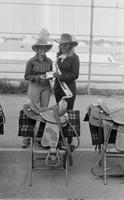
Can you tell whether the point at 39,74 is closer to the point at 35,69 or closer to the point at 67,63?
the point at 35,69

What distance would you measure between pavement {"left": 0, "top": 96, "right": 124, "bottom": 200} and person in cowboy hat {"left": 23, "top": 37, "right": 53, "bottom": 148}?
41 centimetres

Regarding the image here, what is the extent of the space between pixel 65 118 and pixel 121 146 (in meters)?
0.71

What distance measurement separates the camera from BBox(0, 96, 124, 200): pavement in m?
4.34

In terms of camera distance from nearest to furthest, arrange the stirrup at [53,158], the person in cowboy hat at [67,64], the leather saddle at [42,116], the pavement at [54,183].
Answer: the pavement at [54,183], the stirrup at [53,158], the leather saddle at [42,116], the person in cowboy hat at [67,64]

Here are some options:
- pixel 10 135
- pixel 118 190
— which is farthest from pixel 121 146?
pixel 10 135

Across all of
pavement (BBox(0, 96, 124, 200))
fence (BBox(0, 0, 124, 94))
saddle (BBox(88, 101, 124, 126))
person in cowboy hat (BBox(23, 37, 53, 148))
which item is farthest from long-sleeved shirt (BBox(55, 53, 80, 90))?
fence (BBox(0, 0, 124, 94))

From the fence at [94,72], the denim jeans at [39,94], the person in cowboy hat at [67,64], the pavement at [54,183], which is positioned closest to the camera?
the pavement at [54,183]

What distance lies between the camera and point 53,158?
468 centimetres

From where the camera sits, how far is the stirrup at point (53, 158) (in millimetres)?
4648

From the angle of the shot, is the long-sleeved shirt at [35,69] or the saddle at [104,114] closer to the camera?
the saddle at [104,114]

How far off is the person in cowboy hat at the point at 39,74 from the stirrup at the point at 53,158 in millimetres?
992

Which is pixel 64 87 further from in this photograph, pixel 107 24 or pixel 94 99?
pixel 107 24

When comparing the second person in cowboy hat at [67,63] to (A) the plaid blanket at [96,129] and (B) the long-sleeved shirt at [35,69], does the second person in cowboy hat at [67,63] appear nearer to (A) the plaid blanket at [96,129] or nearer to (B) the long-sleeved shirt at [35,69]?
(B) the long-sleeved shirt at [35,69]

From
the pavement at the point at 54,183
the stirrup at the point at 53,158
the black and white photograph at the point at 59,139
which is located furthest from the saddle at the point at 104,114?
the pavement at the point at 54,183
